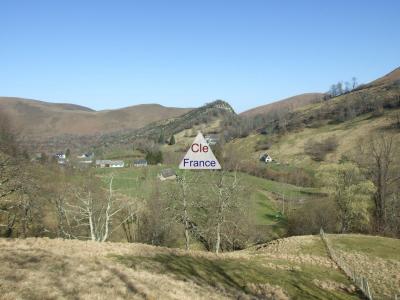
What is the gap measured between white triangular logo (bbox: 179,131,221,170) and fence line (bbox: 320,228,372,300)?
49.7ft

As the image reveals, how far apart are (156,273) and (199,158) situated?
7867mm

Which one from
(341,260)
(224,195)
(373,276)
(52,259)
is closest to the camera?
(52,259)

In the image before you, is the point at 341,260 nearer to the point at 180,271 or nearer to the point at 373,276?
the point at 373,276

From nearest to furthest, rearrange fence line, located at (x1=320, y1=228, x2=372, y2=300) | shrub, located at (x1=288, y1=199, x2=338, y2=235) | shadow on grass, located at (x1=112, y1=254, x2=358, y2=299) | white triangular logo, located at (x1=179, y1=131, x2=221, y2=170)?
1. white triangular logo, located at (x1=179, y1=131, x2=221, y2=170)
2. shadow on grass, located at (x1=112, y1=254, x2=358, y2=299)
3. fence line, located at (x1=320, y1=228, x2=372, y2=300)
4. shrub, located at (x1=288, y1=199, x2=338, y2=235)

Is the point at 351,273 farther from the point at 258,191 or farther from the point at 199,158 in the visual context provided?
the point at 258,191

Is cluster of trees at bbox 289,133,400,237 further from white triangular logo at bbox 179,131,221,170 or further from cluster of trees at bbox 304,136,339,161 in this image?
cluster of trees at bbox 304,136,339,161

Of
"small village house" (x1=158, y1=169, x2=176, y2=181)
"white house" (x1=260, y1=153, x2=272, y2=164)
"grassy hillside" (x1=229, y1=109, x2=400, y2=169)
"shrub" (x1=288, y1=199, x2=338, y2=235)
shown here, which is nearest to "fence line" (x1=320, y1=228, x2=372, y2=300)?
"shrub" (x1=288, y1=199, x2=338, y2=235)

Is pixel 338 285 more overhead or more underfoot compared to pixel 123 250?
more underfoot

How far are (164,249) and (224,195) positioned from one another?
16.4m

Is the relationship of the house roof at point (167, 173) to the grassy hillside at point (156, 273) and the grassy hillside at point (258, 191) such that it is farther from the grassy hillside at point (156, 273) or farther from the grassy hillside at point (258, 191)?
the grassy hillside at point (156, 273)

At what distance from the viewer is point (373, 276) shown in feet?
106

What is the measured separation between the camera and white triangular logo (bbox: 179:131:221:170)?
17750mm

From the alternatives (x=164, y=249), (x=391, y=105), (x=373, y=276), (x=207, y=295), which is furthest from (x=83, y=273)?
(x=391, y=105)

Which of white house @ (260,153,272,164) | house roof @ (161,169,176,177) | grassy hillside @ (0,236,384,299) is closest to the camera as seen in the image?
grassy hillside @ (0,236,384,299)
